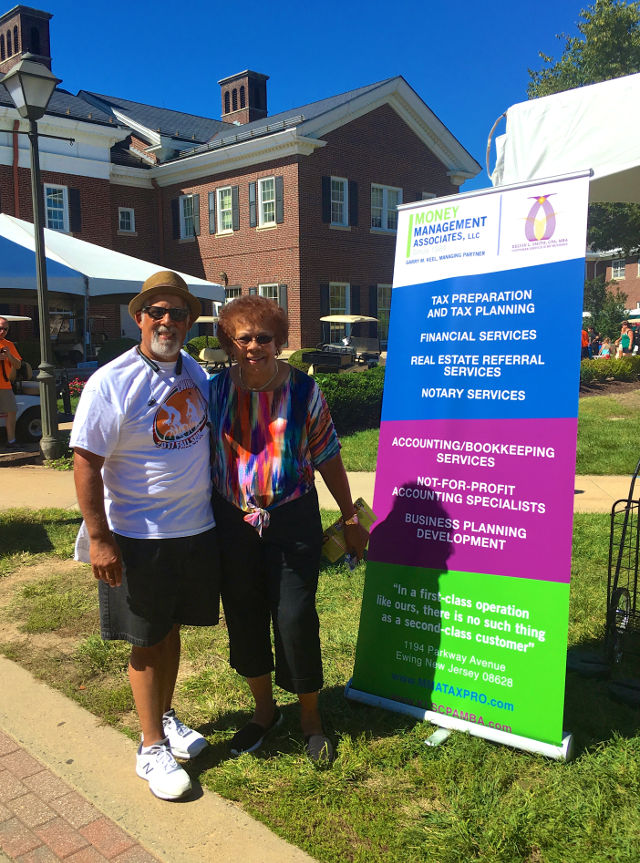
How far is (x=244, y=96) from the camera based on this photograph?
35.5 m

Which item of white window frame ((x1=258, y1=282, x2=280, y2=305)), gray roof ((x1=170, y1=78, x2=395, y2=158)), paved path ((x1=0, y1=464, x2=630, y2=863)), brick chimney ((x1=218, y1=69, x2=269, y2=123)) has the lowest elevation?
paved path ((x1=0, y1=464, x2=630, y2=863))

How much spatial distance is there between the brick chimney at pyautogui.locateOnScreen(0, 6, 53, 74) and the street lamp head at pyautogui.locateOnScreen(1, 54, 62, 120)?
83.0 ft

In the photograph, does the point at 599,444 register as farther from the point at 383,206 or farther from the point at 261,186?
the point at 383,206

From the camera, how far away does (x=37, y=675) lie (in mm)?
3562

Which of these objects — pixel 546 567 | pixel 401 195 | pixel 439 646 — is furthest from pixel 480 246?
pixel 401 195

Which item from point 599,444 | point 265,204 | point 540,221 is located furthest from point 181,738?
point 265,204

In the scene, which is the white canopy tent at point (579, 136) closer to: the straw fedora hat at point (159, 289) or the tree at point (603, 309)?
the straw fedora hat at point (159, 289)

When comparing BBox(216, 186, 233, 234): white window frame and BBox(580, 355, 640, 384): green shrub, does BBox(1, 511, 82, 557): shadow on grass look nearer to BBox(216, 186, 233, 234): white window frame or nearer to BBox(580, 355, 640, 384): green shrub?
BBox(580, 355, 640, 384): green shrub

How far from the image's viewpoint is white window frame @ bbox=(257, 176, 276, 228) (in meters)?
24.6

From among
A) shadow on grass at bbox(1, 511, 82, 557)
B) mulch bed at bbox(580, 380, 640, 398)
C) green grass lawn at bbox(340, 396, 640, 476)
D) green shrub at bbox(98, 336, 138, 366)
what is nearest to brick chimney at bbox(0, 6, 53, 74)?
green shrub at bbox(98, 336, 138, 366)

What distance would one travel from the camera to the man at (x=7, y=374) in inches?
341

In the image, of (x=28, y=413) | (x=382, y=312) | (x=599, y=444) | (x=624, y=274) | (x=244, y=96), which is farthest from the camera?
(x=624, y=274)

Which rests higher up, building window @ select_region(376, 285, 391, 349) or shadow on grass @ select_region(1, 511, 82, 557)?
building window @ select_region(376, 285, 391, 349)

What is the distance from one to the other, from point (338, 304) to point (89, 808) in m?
24.0
